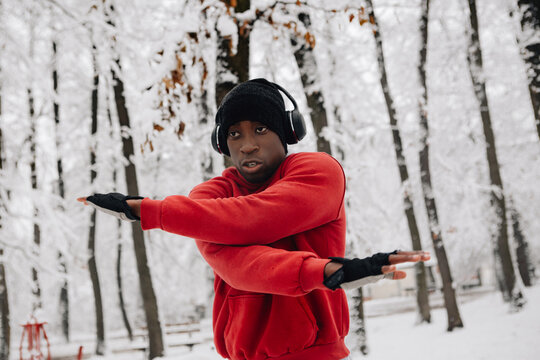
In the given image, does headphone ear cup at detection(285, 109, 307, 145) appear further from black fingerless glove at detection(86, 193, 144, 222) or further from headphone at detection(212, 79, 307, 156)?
black fingerless glove at detection(86, 193, 144, 222)

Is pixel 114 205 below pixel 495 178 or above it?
below

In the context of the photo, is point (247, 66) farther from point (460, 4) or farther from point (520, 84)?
point (520, 84)

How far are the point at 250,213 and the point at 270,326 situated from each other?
1.28 feet

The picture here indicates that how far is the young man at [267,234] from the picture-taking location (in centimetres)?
143

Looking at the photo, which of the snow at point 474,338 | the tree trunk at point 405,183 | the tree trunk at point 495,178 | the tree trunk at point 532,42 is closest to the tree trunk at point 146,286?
the snow at point 474,338

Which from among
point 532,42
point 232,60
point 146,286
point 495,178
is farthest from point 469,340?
point 232,60

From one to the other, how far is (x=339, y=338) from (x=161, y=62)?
3360 mm

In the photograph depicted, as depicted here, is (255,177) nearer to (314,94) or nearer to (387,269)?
(387,269)

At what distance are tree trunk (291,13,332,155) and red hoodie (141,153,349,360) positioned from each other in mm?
5911

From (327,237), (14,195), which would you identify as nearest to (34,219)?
(14,195)

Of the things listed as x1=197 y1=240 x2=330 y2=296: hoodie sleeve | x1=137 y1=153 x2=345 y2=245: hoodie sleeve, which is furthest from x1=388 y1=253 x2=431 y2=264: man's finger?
x1=137 y1=153 x2=345 y2=245: hoodie sleeve

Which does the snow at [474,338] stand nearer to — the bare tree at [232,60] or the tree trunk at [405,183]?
the tree trunk at [405,183]

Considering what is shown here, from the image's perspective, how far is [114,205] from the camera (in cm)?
144

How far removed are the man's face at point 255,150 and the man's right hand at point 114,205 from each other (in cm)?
50
